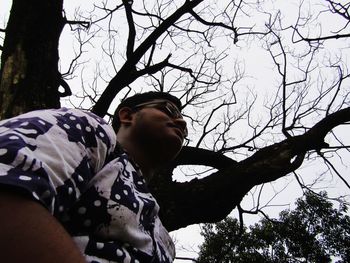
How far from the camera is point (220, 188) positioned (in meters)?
3.17

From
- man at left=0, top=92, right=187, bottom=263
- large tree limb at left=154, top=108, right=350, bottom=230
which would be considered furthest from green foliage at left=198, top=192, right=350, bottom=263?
man at left=0, top=92, right=187, bottom=263

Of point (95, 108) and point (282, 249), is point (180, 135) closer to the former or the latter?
point (95, 108)

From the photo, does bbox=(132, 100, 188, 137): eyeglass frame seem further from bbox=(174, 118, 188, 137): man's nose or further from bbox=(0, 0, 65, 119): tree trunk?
bbox=(0, 0, 65, 119): tree trunk

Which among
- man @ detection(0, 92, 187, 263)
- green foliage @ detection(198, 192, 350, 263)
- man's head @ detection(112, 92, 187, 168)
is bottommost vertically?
man @ detection(0, 92, 187, 263)

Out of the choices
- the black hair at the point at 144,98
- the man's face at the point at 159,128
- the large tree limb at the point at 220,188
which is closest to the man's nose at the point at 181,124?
the man's face at the point at 159,128

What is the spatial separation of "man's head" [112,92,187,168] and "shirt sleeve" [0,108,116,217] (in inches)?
20.6

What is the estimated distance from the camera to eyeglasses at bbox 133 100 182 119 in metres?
1.83

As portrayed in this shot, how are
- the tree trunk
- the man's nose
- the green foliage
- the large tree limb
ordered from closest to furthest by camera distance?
the man's nose → the tree trunk → the large tree limb → the green foliage

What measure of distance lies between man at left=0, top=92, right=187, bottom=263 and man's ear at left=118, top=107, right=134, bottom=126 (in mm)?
381

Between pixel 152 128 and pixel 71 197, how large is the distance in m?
0.83

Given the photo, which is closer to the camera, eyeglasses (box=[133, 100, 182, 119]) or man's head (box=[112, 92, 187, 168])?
man's head (box=[112, 92, 187, 168])

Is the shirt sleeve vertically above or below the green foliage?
below

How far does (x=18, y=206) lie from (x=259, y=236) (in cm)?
978

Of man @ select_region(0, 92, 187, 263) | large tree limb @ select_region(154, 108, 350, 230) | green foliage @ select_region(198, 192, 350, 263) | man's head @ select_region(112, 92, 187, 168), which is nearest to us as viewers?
man @ select_region(0, 92, 187, 263)
